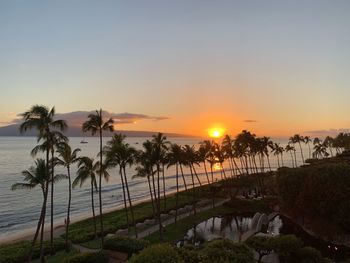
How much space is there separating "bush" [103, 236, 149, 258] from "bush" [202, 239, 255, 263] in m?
9.45

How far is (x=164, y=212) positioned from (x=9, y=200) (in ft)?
141

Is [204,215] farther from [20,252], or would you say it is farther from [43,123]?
[43,123]

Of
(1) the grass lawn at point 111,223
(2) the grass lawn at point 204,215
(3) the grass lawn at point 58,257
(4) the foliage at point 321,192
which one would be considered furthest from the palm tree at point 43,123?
(4) the foliage at point 321,192

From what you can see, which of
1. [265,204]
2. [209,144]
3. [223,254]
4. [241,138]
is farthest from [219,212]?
[223,254]

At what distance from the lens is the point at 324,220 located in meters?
39.8

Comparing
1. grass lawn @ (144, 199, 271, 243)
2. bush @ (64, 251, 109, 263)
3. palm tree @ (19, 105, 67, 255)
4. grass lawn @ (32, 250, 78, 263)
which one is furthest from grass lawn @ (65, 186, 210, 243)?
bush @ (64, 251, 109, 263)

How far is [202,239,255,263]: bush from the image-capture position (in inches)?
722

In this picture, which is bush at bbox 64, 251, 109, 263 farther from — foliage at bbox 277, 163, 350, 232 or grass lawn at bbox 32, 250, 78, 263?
foliage at bbox 277, 163, 350, 232

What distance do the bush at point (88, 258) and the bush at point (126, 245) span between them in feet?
10.8

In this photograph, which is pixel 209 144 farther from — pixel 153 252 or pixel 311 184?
pixel 153 252

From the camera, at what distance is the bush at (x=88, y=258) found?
23.1 metres

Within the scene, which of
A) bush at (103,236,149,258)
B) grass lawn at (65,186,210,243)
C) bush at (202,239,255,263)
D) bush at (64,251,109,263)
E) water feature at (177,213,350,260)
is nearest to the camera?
bush at (202,239,255,263)

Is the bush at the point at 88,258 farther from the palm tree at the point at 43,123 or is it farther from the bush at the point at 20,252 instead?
the bush at the point at 20,252

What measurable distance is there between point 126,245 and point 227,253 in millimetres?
11901
